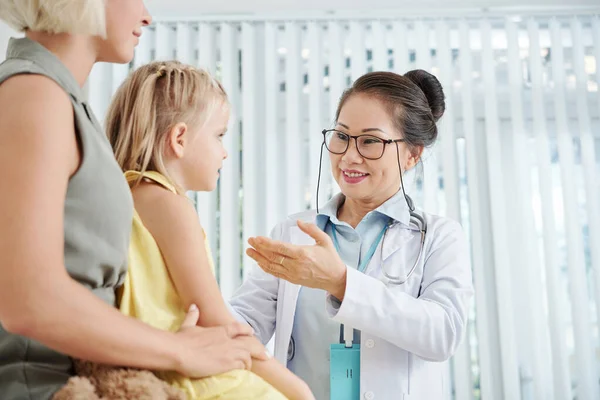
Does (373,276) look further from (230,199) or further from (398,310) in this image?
(230,199)

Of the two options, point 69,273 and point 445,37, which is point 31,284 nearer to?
point 69,273

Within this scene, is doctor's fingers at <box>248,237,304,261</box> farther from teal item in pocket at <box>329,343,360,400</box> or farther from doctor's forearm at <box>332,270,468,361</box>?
teal item in pocket at <box>329,343,360,400</box>

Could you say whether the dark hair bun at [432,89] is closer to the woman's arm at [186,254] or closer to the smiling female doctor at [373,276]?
the smiling female doctor at [373,276]

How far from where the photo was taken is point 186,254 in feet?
3.65

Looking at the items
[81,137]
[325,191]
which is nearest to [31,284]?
[81,137]

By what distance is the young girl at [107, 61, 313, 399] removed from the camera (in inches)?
41.5

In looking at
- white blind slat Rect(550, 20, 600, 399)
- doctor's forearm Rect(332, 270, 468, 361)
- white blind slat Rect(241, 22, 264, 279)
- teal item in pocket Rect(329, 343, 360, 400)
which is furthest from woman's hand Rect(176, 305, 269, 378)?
white blind slat Rect(550, 20, 600, 399)

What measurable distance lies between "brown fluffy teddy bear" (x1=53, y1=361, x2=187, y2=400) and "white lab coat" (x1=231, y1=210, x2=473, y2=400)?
3.06 feet

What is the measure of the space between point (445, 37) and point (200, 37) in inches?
50.5

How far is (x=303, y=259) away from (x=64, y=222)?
2.76ft

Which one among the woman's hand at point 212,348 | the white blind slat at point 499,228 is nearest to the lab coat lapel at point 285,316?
the woman's hand at point 212,348

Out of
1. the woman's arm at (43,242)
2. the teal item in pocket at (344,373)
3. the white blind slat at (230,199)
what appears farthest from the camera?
the white blind slat at (230,199)

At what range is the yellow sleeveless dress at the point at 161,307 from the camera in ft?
3.24

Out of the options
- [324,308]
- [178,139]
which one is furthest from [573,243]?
[178,139]
